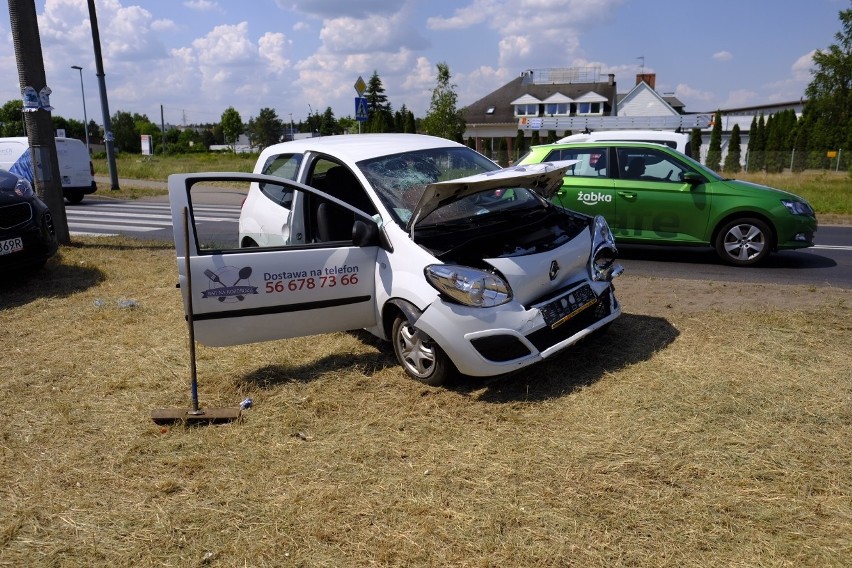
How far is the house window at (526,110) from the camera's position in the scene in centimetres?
6319

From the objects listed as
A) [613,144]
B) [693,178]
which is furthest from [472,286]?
[613,144]

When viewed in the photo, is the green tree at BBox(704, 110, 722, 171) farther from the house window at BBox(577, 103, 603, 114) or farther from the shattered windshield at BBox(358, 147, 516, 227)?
the shattered windshield at BBox(358, 147, 516, 227)

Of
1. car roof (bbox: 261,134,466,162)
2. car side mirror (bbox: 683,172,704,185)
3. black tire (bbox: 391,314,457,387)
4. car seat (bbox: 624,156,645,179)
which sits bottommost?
black tire (bbox: 391,314,457,387)

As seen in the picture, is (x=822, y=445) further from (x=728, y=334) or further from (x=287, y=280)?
(x=287, y=280)

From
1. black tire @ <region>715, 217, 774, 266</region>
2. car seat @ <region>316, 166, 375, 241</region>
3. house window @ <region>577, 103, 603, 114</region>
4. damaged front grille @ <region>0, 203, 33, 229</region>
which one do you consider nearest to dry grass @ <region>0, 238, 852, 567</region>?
car seat @ <region>316, 166, 375, 241</region>

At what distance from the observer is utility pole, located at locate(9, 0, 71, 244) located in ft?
31.1

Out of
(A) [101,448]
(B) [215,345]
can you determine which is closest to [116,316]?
(B) [215,345]

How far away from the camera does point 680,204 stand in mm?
8844

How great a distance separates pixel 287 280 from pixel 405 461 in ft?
5.53

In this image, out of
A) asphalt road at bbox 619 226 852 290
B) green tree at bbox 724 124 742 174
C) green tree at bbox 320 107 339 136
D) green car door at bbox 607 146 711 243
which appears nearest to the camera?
asphalt road at bbox 619 226 852 290

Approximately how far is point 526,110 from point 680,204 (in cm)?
5733

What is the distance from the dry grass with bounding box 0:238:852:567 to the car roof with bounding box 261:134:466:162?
1.63 meters

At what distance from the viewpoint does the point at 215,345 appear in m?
4.75

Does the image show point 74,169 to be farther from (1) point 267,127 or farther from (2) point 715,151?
(1) point 267,127
